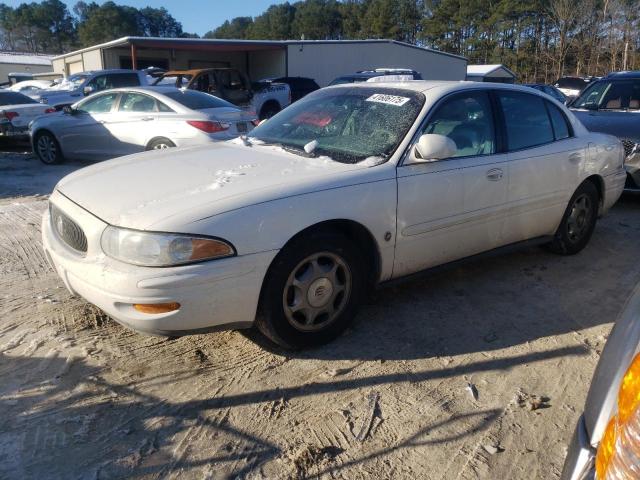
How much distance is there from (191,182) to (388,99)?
1541 millimetres

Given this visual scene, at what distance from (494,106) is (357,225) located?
5.40 feet

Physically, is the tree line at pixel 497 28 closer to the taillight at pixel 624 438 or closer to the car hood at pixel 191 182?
the car hood at pixel 191 182

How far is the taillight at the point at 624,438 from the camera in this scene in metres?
1.21

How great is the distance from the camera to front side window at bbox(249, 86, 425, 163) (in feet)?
11.8

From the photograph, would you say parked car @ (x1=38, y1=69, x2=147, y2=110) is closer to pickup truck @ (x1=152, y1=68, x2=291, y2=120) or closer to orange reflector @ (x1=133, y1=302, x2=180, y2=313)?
pickup truck @ (x1=152, y1=68, x2=291, y2=120)

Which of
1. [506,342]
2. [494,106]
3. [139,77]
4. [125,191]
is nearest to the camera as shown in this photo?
[125,191]

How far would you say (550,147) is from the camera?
4.45m

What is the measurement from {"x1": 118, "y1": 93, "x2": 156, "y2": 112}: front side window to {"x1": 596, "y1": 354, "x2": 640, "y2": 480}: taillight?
8.66m


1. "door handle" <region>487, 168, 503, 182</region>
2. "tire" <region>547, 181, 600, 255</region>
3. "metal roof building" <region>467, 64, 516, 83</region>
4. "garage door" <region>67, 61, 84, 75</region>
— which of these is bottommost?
"tire" <region>547, 181, 600, 255</region>

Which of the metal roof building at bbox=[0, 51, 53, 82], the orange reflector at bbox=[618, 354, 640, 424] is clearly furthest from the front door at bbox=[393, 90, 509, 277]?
the metal roof building at bbox=[0, 51, 53, 82]

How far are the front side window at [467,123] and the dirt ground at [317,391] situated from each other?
42.2 inches

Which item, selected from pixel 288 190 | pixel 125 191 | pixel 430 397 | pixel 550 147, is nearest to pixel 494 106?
pixel 550 147

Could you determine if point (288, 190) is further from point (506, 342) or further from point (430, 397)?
point (506, 342)

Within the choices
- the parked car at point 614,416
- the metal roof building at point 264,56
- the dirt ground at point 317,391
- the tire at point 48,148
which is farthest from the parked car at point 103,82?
the parked car at point 614,416
